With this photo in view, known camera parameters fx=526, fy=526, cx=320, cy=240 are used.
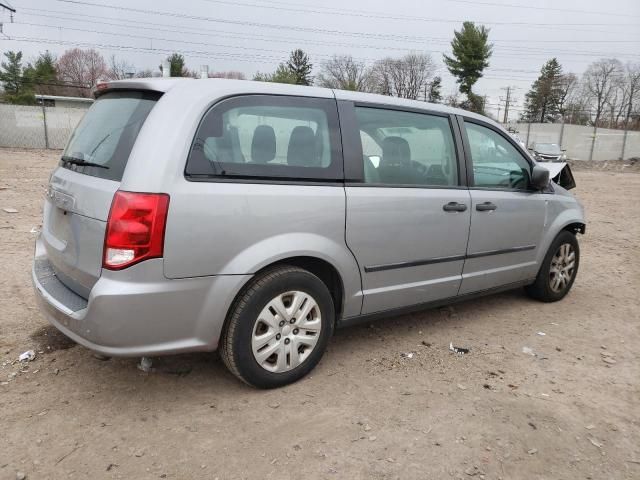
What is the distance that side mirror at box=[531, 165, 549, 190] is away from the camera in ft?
14.4

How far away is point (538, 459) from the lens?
102 inches

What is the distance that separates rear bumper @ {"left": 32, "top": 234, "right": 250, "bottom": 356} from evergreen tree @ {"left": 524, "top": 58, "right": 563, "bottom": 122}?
252ft

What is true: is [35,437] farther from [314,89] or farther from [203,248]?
[314,89]

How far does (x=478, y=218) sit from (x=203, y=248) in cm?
223

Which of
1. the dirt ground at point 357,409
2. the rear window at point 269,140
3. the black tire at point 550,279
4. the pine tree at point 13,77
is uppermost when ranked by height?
the pine tree at point 13,77

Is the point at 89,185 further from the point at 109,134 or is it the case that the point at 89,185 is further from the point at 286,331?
the point at 286,331

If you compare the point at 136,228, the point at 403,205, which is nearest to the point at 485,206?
the point at 403,205

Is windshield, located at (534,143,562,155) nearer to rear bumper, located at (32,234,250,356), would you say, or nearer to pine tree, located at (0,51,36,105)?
rear bumper, located at (32,234,250,356)

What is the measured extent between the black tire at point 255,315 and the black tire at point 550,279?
264cm

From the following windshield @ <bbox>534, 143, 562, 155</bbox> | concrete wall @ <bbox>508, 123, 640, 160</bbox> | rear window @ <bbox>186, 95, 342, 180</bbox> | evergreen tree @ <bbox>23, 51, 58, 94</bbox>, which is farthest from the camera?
evergreen tree @ <bbox>23, 51, 58, 94</bbox>

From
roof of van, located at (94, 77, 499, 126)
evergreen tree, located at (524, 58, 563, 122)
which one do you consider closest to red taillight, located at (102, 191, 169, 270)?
roof of van, located at (94, 77, 499, 126)

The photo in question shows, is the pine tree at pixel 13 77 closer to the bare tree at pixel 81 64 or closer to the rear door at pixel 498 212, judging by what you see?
the bare tree at pixel 81 64

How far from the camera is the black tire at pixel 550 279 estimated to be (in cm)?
484

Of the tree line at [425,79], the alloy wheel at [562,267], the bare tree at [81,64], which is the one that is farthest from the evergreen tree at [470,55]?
the alloy wheel at [562,267]
